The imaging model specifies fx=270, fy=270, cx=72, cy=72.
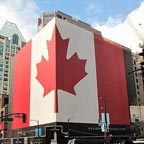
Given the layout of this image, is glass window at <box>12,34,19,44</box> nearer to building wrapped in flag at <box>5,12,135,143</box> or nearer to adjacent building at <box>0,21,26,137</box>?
adjacent building at <box>0,21,26,137</box>

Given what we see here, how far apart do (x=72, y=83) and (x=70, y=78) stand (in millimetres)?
1624

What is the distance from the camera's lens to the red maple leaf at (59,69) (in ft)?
259

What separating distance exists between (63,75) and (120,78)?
24.3 metres

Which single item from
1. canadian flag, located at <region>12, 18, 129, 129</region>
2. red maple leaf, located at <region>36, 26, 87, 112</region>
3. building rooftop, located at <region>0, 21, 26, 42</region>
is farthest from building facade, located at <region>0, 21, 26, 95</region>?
red maple leaf, located at <region>36, 26, 87, 112</region>

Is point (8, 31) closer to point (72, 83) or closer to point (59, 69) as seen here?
point (59, 69)

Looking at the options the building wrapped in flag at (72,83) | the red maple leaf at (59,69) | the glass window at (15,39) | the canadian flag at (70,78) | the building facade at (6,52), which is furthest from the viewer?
the glass window at (15,39)

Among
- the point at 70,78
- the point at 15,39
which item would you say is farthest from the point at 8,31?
the point at 70,78

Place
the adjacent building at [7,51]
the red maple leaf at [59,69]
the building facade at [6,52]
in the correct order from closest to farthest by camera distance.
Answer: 1. the red maple leaf at [59,69]
2. the adjacent building at [7,51]
3. the building facade at [6,52]

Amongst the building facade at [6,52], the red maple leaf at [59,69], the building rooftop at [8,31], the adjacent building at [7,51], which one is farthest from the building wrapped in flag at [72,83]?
the building rooftop at [8,31]

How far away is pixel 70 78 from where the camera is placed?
8100cm

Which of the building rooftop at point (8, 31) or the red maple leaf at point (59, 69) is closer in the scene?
the red maple leaf at point (59, 69)

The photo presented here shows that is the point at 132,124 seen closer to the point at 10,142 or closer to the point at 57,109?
the point at 57,109

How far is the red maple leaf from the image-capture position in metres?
79.0

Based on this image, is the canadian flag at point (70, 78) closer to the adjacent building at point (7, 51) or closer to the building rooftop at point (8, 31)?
the adjacent building at point (7, 51)
